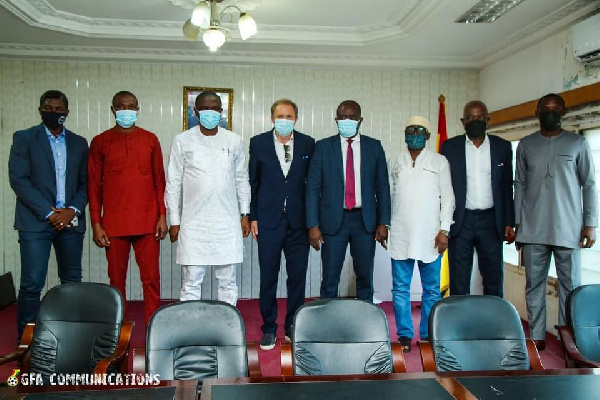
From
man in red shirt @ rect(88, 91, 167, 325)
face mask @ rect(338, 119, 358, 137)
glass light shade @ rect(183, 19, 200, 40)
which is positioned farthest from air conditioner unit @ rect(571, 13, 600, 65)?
man in red shirt @ rect(88, 91, 167, 325)

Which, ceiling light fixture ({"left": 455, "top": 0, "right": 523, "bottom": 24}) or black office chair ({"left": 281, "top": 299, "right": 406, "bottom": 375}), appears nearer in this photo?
black office chair ({"left": 281, "top": 299, "right": 406, "bottom": 375})

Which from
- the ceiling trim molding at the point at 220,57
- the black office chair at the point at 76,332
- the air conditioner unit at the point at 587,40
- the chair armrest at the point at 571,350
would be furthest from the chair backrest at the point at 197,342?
the ceiling trim molding at the point at 220,57

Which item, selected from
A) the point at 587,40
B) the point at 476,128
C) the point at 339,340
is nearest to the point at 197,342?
the point at 339,340

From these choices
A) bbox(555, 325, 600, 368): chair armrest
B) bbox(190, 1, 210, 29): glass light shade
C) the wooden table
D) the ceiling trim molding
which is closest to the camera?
the wooden table

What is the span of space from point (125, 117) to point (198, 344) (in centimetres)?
193

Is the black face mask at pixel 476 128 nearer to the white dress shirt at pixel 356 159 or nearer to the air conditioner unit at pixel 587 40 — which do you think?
the white dress shirt at pixel 356 159

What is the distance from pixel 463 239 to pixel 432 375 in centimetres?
206

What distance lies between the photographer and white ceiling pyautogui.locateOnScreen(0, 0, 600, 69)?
4.03 meters

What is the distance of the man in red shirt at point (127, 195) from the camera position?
3375mm

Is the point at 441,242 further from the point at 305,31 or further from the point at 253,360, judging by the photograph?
the point at 305,31

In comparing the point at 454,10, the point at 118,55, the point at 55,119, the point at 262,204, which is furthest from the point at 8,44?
the point at 454,10

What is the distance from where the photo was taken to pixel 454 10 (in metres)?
3.94

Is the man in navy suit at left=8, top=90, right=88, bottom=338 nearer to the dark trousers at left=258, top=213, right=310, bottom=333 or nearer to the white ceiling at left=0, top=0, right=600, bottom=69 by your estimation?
the white ceiling at left=0, top=0, right=600, bottom=69

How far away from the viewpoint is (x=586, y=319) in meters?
2.33
